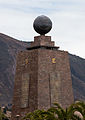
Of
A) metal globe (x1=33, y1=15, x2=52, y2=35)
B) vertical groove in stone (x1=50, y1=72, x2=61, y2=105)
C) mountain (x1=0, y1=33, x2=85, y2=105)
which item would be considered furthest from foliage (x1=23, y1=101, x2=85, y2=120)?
mountain (x1=0, y1=33, x2=85, y2=105)

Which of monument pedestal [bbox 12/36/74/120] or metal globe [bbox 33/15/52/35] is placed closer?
monument pedestal [bbox 12/36/74/120]

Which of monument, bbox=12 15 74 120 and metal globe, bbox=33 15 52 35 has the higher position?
metal globe, bbox=33 15 52 35

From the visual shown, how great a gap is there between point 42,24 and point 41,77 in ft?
18.9

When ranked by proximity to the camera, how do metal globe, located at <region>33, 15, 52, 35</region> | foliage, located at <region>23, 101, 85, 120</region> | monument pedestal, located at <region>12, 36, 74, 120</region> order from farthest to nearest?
metal globe, located at <region>33, 15, 52, 35</region> → monument pedestal, located at <region>12, 36, 74, 120</region> → foliage, located at <region>23, 101, 85, 120</region>

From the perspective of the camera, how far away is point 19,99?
29.0m

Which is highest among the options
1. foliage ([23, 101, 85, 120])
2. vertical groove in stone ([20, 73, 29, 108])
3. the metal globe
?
the metal globe

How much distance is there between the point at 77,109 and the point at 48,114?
92.8 inches

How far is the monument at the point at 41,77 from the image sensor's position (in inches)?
1094

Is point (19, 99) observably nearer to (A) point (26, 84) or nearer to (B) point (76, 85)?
(A) point (26, 84)

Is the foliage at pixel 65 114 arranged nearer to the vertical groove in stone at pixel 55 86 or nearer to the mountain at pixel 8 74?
the vertical groove in stone at pixel 55 86

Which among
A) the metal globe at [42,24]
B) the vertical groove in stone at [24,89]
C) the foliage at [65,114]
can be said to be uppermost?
the metal globe at [42,24]

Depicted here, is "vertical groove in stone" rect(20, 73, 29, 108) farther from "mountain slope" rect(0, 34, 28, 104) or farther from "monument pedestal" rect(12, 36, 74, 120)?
"mountain slope" rect(0, 34, 28, 104)

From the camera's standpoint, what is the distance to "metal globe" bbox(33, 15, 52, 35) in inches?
1179

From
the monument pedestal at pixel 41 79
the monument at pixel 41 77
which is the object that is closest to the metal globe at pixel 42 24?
the monument at pixel 41 77
